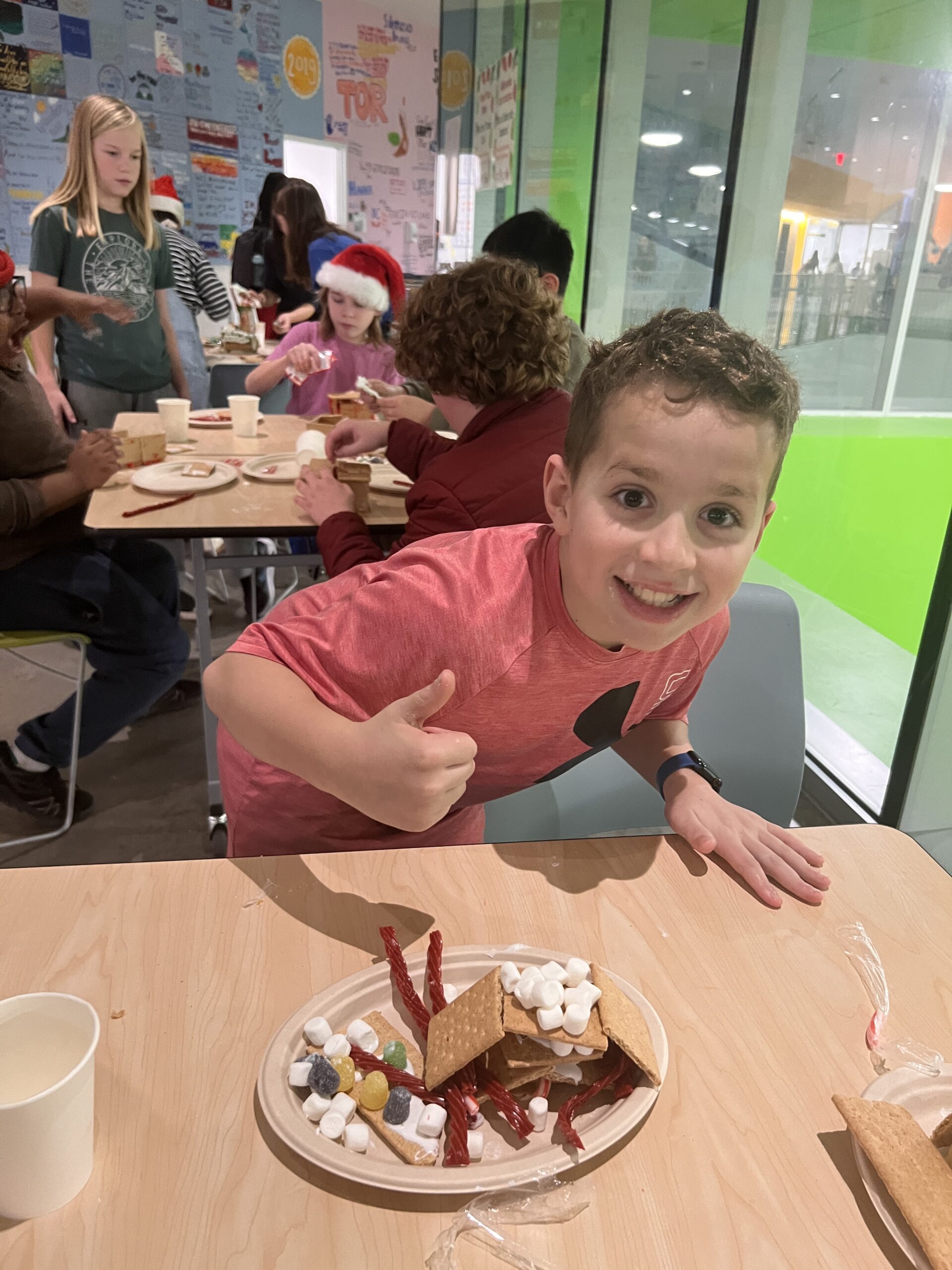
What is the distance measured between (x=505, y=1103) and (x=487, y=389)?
1313mm

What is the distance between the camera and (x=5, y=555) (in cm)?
195

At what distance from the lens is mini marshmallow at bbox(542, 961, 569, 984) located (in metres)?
0.65

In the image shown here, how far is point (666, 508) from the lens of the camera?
81 cm

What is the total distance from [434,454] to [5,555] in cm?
101

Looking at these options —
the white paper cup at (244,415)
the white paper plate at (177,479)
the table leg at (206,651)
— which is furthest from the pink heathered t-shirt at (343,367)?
the table leg at (206,651)

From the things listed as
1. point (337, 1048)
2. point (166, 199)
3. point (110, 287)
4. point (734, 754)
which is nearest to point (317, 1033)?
point (337, 1048)

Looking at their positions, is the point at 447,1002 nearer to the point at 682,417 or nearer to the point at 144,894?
the point at 144,894

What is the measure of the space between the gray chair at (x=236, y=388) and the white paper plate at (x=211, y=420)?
582 mm

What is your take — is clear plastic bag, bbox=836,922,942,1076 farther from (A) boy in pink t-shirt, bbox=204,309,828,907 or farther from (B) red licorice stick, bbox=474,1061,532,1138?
(B) red licorice stick, bbox=474,1061,532,1138

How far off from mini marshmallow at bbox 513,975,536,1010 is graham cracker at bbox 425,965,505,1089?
12 mm

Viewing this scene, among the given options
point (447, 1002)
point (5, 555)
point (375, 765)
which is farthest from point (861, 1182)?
point (5, 555)

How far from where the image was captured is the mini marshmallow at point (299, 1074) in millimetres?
629

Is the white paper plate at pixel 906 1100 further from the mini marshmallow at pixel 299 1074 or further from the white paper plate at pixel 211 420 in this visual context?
the white paper plate at pixel 211 420

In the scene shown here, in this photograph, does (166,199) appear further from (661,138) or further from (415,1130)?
(415,1130)
